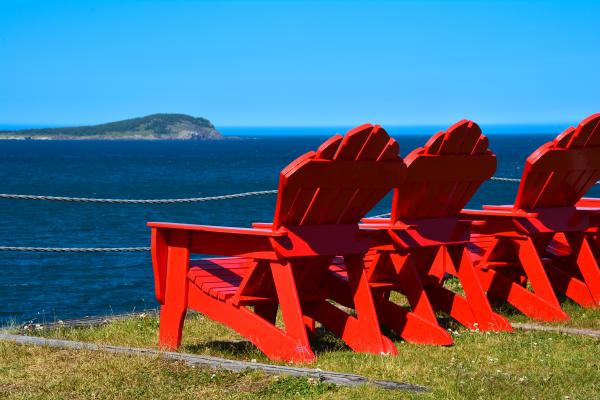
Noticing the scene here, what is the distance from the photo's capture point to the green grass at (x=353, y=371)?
5219 mm

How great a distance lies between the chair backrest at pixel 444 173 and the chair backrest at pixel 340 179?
0.32 metres

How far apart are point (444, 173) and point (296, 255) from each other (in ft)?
4.99

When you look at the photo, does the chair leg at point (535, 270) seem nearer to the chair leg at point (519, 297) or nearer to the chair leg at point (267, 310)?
the chair leg at point (519, 297)

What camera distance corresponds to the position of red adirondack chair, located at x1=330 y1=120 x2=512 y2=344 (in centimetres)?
718

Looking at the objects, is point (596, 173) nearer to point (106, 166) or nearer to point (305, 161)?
point (305, 161)

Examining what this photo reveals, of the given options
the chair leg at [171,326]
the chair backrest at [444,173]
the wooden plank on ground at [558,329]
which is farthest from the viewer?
the wooden plank on ground at [558,329]

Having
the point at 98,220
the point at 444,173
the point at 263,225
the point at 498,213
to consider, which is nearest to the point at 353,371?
the point at 263,225

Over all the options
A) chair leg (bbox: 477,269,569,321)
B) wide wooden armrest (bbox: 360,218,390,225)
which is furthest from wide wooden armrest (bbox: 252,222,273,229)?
chair leg (bbox: 477,269,569,321)

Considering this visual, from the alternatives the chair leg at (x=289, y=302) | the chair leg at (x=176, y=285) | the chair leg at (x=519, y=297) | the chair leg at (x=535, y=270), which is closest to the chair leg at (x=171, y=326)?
the chair leg at (x=176, y=285)

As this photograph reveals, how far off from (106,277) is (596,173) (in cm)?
2374

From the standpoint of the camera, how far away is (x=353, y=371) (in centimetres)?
590

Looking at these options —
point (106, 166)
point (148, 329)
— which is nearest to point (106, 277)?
point (148, 329)

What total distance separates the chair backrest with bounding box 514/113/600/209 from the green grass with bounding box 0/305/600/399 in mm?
1378

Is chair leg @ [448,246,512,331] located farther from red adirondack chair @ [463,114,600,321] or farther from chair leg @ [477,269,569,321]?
chair leg @ [477,269,569,321]
